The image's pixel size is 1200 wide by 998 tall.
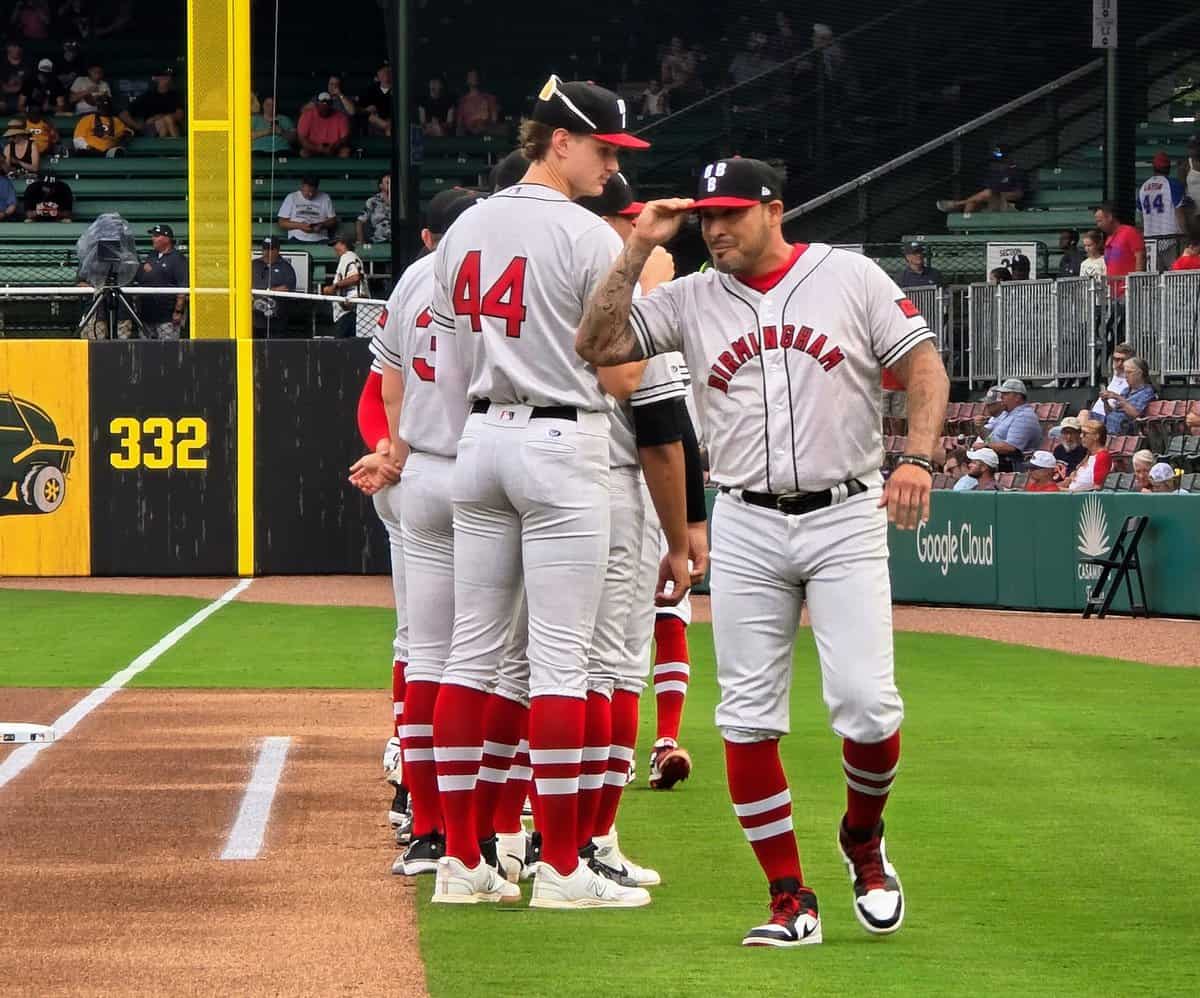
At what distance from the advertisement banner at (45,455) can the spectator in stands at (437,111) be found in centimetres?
635

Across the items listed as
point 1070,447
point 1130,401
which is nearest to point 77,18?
point 1070,447

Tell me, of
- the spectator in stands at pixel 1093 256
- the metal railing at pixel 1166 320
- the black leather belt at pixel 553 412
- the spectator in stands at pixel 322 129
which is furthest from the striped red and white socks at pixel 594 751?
the spectator in stands at pixel 322 129

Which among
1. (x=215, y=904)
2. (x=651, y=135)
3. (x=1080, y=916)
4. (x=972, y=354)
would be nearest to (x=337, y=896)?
(x=215, y=904)

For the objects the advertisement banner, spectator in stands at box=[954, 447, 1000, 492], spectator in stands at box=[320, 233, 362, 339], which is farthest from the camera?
spectator in stands at box=[320, 233, 362, 339]

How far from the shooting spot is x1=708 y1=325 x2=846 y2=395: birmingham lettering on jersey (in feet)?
17.2

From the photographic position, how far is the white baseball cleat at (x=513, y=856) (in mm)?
6043

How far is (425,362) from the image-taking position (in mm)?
6316

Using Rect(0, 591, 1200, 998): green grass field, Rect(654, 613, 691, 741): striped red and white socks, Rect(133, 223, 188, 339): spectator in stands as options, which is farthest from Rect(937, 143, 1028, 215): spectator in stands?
Rect(654, 613, 691, 741): striped red and white socks

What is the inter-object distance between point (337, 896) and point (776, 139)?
23.2m

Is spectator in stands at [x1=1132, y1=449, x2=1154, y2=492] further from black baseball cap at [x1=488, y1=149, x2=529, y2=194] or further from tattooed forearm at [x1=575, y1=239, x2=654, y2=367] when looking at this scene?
tattooed forearm at [x1=575, y1=239, x2=654, y2=367]

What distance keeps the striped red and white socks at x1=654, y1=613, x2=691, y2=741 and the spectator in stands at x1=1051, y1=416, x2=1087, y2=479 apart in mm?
12047

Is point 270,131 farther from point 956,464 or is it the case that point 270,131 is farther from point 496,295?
point 496,295

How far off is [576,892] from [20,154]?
88.8 ft

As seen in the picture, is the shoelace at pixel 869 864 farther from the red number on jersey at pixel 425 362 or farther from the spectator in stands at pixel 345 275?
the spectator in stands at pixel 345 275
